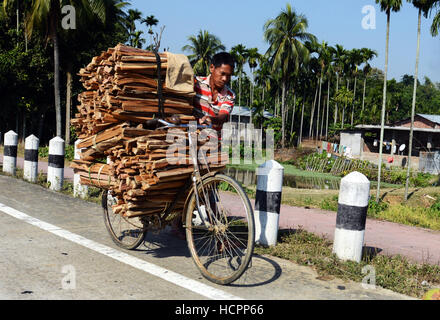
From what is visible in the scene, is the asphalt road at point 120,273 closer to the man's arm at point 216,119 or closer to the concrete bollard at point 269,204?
the concrete bollard at point 269,204

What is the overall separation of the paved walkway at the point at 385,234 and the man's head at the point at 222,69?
8.87 ft

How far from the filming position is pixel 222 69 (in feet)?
16.3

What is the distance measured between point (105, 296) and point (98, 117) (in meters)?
2.05

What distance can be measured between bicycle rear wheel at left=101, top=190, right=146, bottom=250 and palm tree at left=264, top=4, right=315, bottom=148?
45.6 meters

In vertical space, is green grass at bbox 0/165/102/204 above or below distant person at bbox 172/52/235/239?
below

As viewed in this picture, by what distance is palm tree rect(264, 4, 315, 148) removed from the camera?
4966 centimetres

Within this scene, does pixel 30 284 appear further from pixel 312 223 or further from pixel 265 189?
pixel 312 223

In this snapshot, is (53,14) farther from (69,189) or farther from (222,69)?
(222,69)

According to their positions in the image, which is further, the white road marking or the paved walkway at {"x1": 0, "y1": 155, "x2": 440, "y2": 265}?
the paved walkway at {"x1": 0, "y1": 155, "x2": 440, "y2": 265}

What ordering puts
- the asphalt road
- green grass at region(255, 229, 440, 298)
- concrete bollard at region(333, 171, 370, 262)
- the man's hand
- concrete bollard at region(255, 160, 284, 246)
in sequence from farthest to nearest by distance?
Answer: concrete bollard at region(255, 160, 284, 246) → concrete bollard at region(333, 171, 370, 262) → the man's hand → green grass at region(255, 229, 440, 298) → the asphalt road

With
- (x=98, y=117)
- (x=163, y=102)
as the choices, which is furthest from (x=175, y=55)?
(x=98, y=117)

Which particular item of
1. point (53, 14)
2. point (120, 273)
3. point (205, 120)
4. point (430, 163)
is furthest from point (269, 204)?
point (430, 163)

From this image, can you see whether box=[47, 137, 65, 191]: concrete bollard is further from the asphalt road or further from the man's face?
the man's face

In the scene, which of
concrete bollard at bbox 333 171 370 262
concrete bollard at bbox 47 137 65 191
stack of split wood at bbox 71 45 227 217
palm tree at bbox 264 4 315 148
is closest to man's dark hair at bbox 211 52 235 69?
stack of split wood at bbox 71 45 227 217
